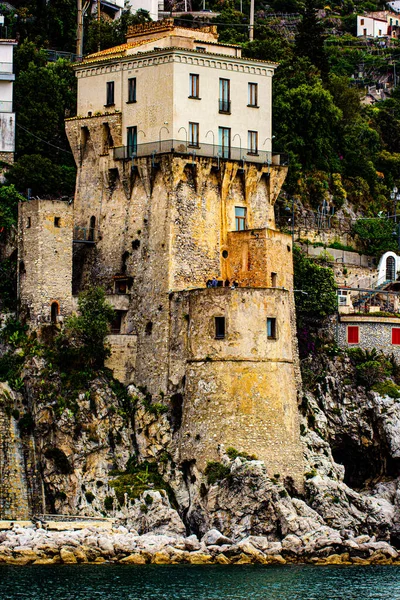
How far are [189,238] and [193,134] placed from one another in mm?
4926

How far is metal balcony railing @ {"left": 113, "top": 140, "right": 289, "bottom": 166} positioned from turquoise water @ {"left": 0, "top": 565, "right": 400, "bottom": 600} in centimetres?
2002

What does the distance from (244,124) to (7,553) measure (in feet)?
79.6

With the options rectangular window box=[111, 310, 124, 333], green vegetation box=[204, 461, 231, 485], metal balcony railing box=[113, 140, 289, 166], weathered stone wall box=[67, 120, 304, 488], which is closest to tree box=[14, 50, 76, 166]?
weathered stone wall box=[67, 120, 304, 488]

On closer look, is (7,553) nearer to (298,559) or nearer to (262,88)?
(298,559)

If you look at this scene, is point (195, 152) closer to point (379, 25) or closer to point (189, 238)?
point (189, 238)

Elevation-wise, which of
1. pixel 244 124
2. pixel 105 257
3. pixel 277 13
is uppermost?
pixel 277 13

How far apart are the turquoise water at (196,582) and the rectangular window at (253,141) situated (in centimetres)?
2147

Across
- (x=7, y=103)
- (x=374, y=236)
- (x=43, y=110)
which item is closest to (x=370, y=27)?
(x=374, y=236)

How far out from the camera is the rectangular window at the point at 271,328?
88.8 meters

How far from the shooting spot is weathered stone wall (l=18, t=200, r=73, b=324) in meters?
90.4

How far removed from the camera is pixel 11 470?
87.8 m

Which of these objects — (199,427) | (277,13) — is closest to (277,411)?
(199,427)

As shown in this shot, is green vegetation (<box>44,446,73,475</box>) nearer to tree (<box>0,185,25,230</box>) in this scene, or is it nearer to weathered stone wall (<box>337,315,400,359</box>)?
tree (<box>0,185,25,230</box>)

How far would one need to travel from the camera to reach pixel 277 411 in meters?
88.4
